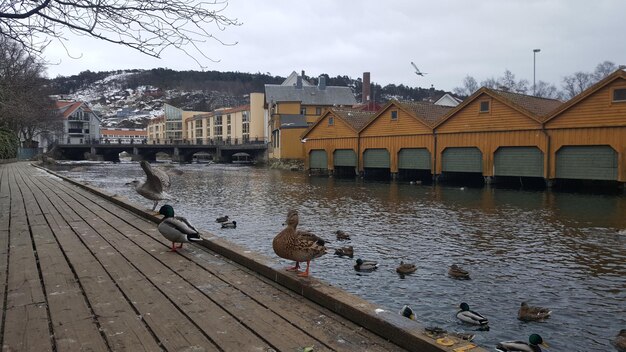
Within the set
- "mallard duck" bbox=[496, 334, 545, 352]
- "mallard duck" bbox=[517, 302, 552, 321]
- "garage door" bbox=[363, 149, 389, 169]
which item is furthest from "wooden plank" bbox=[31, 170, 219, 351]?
"garage door" bbox=[363, 149, 389, 169]

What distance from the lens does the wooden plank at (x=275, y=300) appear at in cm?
364

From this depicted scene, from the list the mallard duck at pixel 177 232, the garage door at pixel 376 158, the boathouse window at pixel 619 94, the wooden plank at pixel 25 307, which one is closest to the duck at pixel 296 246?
the mallard duck at pixel 177 232

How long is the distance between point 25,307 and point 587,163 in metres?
29.8

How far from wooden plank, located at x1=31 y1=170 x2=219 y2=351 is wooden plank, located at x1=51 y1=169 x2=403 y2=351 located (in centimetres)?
47

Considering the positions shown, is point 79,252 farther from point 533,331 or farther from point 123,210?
point 533,331

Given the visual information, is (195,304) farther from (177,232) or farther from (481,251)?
(481,251)

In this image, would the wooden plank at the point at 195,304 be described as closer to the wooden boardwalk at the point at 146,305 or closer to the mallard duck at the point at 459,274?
the wooden boardwalk at the point at 146,305

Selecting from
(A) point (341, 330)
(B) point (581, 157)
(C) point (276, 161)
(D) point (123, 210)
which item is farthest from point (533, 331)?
(C) point (276, 161)

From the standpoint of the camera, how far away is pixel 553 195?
26.5 m

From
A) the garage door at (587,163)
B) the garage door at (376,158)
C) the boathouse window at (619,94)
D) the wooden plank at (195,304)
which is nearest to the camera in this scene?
the wooden plank at (195,304)

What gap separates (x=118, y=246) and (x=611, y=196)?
26615 mm

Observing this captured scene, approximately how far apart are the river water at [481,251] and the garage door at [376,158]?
53.4 ft

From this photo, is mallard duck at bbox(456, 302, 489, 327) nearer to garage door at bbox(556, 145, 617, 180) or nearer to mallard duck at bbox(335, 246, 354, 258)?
mallard duck at bbox(335, 246, 354, 258)

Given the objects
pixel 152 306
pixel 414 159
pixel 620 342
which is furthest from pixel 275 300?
pixel 414 159
